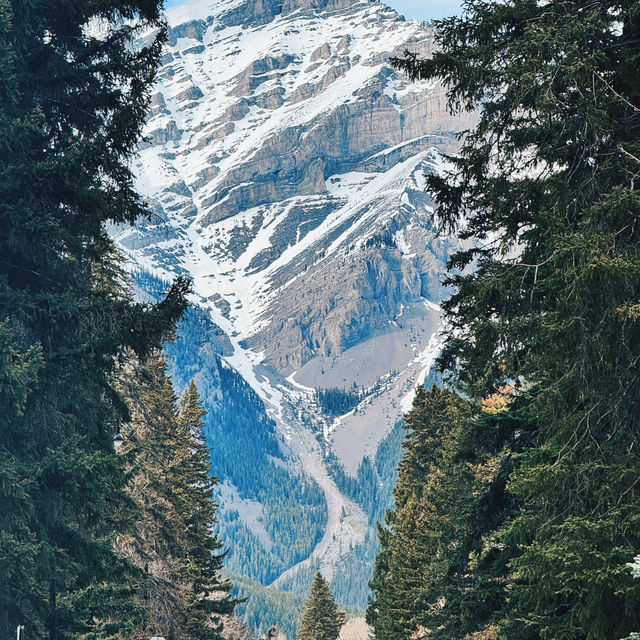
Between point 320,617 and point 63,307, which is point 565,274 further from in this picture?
point 320,617

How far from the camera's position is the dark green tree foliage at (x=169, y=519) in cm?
2423

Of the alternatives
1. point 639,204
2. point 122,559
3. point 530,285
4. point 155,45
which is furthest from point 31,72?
point 639,204

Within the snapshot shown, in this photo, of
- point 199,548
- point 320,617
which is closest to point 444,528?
point 199,548

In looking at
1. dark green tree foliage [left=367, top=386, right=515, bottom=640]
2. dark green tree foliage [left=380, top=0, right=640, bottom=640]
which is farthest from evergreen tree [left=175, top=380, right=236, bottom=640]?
dark green tree foliage [left=380, top=0, right=640, bottom=640]

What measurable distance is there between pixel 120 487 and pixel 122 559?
1.74m

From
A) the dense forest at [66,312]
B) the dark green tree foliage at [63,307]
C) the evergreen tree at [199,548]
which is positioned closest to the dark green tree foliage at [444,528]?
the dense forest at [66,312]

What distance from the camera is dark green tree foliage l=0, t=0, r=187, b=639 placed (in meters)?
12.9

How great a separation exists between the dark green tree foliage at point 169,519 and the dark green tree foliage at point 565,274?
46.2ft

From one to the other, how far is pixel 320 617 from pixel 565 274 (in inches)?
2417

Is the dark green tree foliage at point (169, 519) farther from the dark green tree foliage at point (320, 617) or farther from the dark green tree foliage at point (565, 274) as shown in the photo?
the dark green tree foliage at point (320, 617)

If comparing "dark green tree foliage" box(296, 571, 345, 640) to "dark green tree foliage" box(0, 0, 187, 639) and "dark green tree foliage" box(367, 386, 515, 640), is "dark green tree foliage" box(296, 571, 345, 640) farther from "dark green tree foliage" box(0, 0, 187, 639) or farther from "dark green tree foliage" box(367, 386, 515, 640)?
"dark green tree foliage" box(0, 0, 187, 639)

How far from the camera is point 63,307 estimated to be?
1363 centimetres

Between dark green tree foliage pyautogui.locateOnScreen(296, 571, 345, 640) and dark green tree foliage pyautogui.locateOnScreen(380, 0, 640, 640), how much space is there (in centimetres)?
5706

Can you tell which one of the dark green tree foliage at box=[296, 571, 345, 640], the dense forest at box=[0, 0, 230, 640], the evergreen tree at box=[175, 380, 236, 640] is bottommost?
the dark green tree foliage at box=[296, 571, 345, 640]
